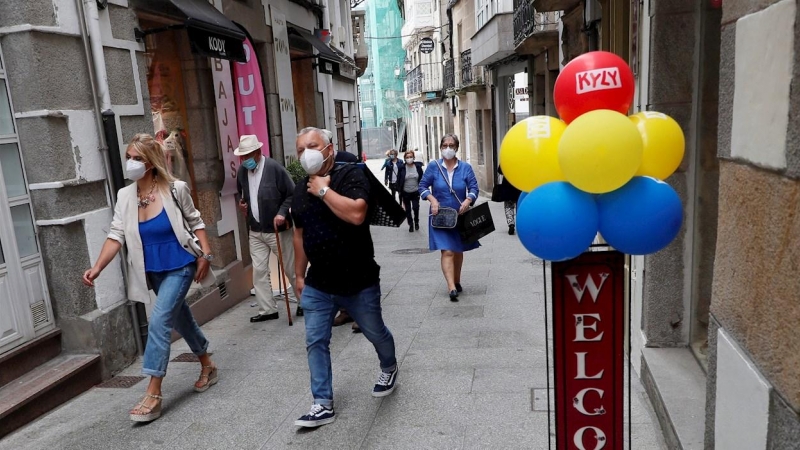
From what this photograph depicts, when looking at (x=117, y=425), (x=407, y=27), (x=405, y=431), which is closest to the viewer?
(x=405, y=431)

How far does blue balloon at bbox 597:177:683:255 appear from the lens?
89.9 inches

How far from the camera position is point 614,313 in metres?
2.53

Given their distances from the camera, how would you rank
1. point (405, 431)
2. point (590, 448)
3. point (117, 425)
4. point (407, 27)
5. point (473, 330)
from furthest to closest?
1. point (407, 27)
2. point (473, 330)
3. point (117, 425)
4. point (405, 431)
5. point (590, 448)

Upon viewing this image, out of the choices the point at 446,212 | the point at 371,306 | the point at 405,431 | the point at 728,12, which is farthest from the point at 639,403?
the point at 446,212

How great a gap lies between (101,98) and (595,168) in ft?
14.4

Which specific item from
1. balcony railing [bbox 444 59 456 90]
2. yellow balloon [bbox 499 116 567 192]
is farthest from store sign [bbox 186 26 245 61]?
balcony railing [bbox 444 59 456 90]

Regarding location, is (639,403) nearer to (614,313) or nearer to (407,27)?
(614,313)

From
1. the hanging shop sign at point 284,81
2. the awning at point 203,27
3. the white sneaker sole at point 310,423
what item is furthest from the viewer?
the hanging shop sign at point 284,81

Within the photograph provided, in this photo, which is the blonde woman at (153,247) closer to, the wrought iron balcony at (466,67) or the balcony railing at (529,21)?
the balcony railing at (529,21)

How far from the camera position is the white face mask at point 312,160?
12.7 ft

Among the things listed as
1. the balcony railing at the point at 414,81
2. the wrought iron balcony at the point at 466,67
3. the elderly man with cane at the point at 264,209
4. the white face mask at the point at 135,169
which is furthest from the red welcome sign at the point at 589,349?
the balcony railing at the point at 414,81

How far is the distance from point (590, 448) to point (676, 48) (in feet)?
8.54

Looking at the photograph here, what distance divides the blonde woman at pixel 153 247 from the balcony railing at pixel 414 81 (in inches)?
1352

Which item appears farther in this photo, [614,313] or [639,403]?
[639,403]
